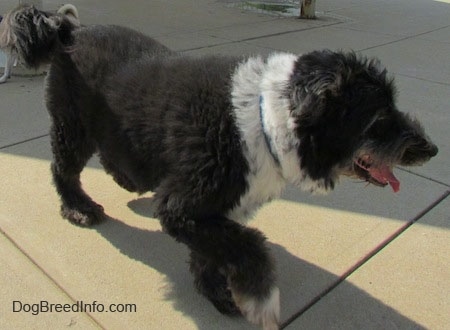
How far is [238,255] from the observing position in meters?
2.29

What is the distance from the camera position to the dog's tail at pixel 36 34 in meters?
2.98

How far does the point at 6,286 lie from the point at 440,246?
261 centimetres

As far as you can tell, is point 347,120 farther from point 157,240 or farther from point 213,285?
point 157,240

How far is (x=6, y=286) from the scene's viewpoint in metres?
2.68

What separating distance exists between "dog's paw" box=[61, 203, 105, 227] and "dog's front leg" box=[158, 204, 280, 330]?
40.7 inches

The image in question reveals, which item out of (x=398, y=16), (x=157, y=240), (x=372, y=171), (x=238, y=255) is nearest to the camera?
(x=238, y=255)

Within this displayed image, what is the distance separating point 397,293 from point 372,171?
81cm

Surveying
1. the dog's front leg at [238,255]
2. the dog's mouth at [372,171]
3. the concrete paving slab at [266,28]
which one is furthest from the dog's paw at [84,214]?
the concrete paving slab at [266,28]

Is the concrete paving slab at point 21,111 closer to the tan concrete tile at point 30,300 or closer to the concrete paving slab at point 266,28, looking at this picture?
the tan concrete tile at point 30,300

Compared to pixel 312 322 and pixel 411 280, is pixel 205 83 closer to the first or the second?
pixel 312 322

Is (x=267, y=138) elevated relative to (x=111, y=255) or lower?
elevated

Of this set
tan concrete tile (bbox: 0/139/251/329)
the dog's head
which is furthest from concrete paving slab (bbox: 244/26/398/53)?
the dog's head

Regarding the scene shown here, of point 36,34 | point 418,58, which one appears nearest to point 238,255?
point 36,34

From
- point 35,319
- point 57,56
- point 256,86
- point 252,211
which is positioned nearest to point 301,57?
point 256,86
